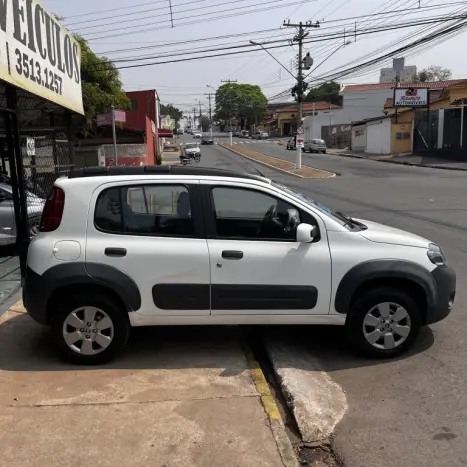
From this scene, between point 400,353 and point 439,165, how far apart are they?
33.3 m

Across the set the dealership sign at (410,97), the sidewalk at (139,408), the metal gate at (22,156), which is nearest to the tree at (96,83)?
the metal gate at (22,156)

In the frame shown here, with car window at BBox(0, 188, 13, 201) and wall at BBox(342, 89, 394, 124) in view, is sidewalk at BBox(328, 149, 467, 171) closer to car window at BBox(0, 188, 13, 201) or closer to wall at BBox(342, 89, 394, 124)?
car window at BBox(0, 188, 13, 201)

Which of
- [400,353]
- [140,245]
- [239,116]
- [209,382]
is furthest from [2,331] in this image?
[239,116]

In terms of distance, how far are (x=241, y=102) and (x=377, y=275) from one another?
4957 inches

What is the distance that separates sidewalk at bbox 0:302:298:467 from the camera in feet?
10.3

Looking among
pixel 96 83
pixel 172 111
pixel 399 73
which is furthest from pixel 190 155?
pixel 172 111

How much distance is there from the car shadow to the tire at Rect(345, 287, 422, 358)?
12 cm

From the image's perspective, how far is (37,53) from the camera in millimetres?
6254

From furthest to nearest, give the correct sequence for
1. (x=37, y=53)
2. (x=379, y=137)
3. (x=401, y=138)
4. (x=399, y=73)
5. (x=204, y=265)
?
(x=399, y=73)
(x=379, y=137)
(x=401, y=138)
(x=37, y=53)
(x=204, y=265)

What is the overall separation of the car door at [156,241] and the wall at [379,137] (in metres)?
45.9

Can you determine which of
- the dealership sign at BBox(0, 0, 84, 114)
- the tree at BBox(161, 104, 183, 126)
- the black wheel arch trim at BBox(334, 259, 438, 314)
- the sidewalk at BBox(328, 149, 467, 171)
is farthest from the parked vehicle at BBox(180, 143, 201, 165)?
the tree at BBox(161, 104, 183, 126)

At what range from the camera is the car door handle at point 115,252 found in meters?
4.25

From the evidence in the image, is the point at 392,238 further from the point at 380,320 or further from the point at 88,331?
the point at 88,331

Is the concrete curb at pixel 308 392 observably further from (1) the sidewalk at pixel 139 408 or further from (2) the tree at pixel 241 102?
(2) the tree at pixel 241 102
